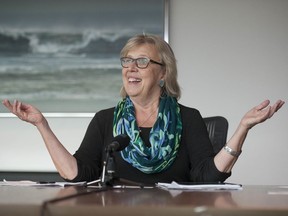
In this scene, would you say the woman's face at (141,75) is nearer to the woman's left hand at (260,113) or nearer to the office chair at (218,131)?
the office chair at (218,131)

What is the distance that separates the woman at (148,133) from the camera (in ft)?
7.36

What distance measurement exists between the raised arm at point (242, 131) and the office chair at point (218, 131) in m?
0.49

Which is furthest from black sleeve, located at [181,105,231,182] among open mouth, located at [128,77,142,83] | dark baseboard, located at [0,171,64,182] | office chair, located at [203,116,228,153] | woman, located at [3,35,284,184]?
dark baseboard, located at [0,171,64,182]

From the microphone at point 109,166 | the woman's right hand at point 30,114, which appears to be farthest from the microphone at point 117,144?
the woman's right hand at point 30,114

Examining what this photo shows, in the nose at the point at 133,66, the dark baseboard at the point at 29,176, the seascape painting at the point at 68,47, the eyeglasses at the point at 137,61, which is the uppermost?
the seascape painting at the point at 68,47

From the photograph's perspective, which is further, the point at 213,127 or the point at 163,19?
the point at 163,19

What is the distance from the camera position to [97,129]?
8.07ft

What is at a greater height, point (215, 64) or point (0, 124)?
point (215, 64)

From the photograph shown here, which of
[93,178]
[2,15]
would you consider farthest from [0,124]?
[93,178]

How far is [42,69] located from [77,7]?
1.70 ft

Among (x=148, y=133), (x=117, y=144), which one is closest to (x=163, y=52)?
(x=148, y=133)

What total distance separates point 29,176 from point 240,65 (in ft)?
5.63

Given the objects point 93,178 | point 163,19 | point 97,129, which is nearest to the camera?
point 93,178

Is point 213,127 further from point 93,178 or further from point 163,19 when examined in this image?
point 163,19
